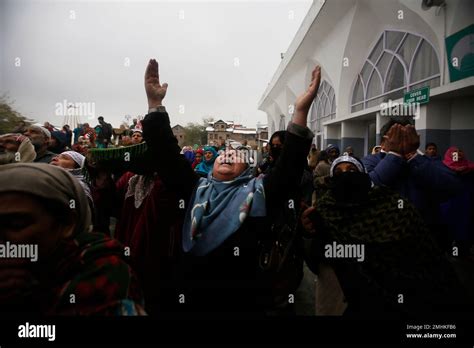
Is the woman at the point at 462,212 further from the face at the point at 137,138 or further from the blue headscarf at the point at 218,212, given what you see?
the face at the point at 137,138

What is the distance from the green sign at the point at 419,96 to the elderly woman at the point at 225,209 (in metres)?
5.42

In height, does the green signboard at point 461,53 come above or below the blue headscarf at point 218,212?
above

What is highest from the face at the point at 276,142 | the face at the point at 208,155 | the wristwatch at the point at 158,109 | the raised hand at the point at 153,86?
the raised hand at the point at 153,86

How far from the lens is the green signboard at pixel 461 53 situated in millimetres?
5208

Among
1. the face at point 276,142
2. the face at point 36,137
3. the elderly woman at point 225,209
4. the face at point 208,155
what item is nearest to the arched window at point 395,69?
the face at point 208,155

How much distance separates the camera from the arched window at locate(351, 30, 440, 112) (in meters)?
7.13

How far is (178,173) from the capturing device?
1512mm

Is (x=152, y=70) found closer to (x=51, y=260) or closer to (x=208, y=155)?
(x=51, y=260)

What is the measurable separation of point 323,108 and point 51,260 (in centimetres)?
1599

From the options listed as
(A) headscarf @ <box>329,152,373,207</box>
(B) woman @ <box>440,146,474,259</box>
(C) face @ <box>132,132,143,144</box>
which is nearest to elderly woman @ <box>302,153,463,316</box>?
(A) headscarf @ <box>329,152,373,207</box>

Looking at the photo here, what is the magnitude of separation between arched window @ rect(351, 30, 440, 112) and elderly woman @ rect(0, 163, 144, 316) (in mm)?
7897

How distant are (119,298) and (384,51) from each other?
10842mm

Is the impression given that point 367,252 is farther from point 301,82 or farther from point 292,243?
point 301,82

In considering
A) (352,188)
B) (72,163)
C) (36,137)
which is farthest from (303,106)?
(36,137)
